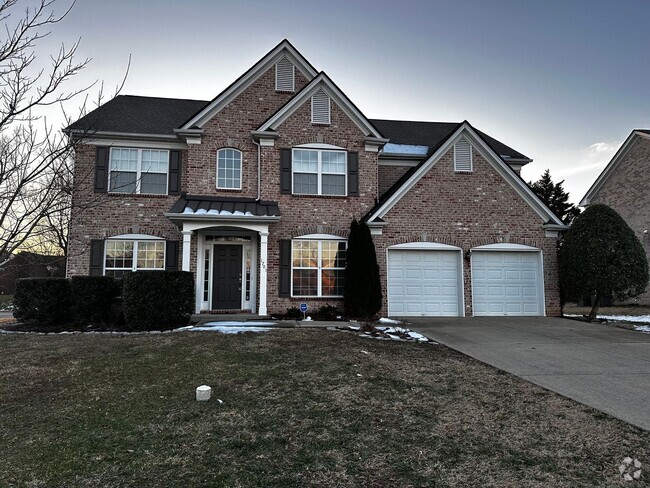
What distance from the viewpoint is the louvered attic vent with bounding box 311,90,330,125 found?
13.8 metres

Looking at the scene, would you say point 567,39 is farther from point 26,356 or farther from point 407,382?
point 26,356

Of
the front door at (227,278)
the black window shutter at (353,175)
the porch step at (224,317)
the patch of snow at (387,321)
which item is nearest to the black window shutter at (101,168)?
the front door at (227,278)

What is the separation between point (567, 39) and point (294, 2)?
895 cm

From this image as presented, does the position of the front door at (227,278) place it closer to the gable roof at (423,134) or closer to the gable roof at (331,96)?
the gable roof at (331,96)

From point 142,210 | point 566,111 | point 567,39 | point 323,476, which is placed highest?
point 567,39

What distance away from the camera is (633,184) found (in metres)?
21.4

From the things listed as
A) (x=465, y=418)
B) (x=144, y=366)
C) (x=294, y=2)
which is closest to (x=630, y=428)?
(x=465, y=418)

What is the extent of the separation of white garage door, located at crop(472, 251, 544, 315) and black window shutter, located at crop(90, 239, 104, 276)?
12296mm

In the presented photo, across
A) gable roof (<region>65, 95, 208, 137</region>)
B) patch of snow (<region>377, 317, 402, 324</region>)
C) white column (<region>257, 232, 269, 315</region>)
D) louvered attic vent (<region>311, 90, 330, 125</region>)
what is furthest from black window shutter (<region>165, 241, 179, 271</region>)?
patch of snow (<region>377, 317, 402, 324</region>)

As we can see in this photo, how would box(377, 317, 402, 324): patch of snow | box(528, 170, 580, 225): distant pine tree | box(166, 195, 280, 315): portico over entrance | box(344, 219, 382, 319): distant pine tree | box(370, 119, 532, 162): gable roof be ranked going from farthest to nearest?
1. box(528, 170, 580, 225): distant pine tree
2. box(370, 119, 532, 162): gable roof
3. box(344, 219, 382, 319): distant pine tree
4. box(166, 195, 280, 315): portico over entrance
5. box(377, 317, 402, 324): patch of snow

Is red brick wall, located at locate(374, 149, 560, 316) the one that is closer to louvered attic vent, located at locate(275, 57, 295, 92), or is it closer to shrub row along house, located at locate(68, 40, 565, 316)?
shrub row along house, located at locate(68, 40, 565, 316)

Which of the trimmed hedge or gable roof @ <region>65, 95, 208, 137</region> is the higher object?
gable roof @ <region>65, 95, 208, 137</region>

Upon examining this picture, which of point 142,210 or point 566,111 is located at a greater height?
point 566,111

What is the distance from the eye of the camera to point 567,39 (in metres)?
13.4
